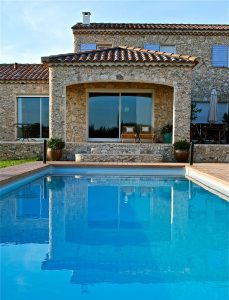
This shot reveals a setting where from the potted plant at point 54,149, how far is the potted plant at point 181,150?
15.7 feet

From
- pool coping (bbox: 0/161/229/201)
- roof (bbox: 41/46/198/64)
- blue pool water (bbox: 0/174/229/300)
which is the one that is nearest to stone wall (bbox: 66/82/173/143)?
roof (bbox: 41/46/198/64)

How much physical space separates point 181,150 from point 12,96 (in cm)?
905

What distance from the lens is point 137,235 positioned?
5.88 m

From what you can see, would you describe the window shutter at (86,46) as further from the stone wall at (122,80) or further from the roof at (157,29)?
the stone wall at (122,80)

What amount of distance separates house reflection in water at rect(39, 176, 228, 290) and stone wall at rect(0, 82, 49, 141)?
921 centimetres

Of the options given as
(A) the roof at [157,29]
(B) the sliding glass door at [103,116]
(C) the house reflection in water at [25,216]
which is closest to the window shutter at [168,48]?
(A) the roof at [157,29]

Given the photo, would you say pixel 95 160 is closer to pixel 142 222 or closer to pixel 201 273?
pixel 142 222

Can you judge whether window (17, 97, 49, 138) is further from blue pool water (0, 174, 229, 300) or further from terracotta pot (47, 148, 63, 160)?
blue pool water (0, 174, 229, 300)

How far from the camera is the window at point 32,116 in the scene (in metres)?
18.2

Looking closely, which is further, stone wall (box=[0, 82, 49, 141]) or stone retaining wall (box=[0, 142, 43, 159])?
stone wall (box=[0, 82, 49, 141])

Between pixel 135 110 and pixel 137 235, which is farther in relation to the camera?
pixel 135 110

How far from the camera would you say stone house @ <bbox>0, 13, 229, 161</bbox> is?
15.0 metres

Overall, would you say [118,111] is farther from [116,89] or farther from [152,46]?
[152,46]

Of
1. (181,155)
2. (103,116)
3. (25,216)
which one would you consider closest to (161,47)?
(103,116)
